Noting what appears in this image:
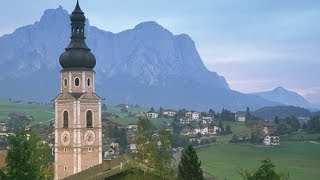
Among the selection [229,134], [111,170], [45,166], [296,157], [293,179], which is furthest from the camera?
[229,134]

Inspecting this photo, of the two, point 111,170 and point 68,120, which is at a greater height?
point 68,120

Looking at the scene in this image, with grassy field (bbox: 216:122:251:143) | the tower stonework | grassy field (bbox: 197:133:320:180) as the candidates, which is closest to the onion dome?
the tower stonework

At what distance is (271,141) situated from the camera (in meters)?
160

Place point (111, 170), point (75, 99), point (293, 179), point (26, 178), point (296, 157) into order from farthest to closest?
point (296, 157) → point (293, 179) → point (75, 99) → point (111, 170) → point (26, 178)

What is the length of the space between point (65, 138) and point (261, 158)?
7348 centimetres

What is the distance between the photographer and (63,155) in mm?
59531

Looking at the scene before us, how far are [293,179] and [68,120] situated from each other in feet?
148

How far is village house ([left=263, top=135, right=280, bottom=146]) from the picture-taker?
156 meters

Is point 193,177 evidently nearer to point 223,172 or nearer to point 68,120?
point 68,120

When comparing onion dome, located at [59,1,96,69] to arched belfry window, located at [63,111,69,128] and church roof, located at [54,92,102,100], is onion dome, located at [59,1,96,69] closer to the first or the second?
church roof, located at [54,92,102,100]

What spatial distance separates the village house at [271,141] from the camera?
156 m

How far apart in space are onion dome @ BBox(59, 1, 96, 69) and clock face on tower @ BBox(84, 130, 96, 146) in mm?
5860

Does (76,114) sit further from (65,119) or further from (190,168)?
(190,168)

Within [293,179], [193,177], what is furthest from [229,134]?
[193,177]
